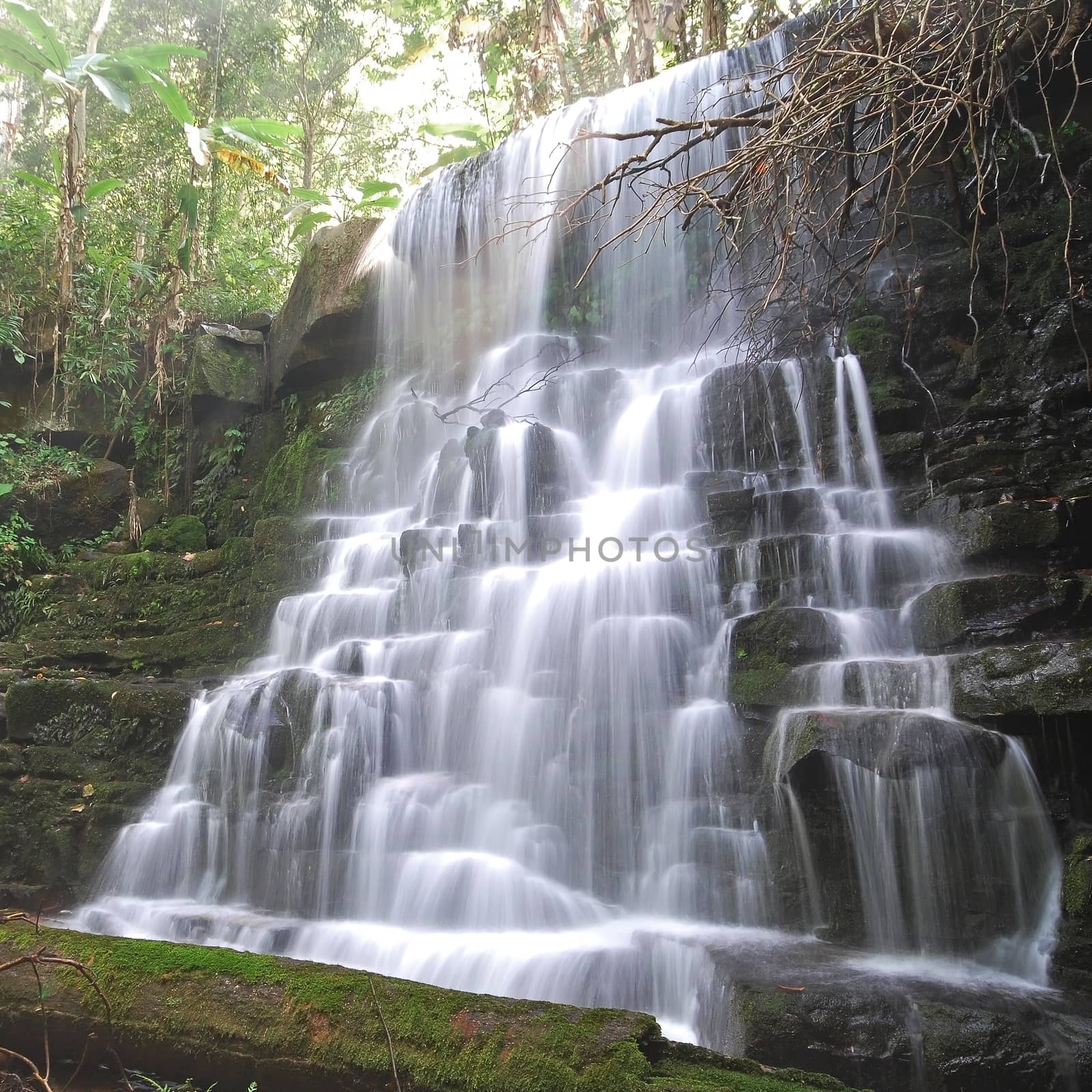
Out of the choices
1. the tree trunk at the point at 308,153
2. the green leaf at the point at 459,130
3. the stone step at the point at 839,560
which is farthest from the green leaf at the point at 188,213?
the stone step at the point at 839,560

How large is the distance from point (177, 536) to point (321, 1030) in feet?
30.7

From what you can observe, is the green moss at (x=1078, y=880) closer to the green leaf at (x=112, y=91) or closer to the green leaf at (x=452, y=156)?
the green leaf at (x=112, y=91)

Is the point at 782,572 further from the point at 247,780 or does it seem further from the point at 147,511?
the point at 147,511

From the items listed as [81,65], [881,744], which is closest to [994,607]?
[881,744]

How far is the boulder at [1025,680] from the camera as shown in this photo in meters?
4.20

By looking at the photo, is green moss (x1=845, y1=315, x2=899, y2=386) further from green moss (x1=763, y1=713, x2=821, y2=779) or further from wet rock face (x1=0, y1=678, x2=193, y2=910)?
wet rock face (x1=0, y1=678, x2=193, y2=910)

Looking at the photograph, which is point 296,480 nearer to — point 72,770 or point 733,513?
point 72,770

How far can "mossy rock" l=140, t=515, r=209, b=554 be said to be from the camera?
424 inches

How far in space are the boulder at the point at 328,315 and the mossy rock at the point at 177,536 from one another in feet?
8.75

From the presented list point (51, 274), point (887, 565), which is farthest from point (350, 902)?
point (51, 274)

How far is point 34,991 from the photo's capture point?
116 inches

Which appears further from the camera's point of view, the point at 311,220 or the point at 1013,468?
the point at 311,220

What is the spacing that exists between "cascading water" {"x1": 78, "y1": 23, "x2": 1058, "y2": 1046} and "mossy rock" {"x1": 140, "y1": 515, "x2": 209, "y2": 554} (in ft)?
6.67

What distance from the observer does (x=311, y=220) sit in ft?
54.9
